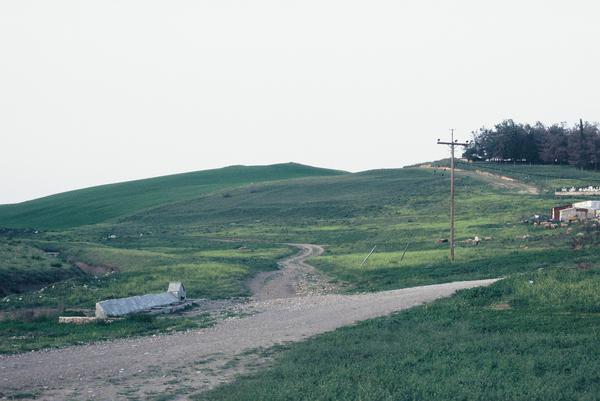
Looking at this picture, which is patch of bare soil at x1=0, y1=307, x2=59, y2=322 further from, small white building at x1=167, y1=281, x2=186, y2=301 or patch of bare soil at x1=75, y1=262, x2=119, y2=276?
patch of bare soil at x1=75, y1=262, x2=119, y2=276

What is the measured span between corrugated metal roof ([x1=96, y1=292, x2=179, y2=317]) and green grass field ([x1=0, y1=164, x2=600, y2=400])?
87.4 inches

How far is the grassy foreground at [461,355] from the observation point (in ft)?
56.3

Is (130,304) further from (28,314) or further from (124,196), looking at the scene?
(124,196)

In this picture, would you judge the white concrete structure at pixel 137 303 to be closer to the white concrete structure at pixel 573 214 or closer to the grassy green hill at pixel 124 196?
the white concrete structure at pixel 573 214

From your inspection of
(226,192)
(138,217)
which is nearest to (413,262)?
(138,217)

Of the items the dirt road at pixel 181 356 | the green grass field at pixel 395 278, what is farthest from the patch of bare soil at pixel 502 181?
the dirt road at pixel 181 356

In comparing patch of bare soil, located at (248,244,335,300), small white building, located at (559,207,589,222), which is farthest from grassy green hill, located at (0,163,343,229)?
small white building, located at (559,207,589,222)

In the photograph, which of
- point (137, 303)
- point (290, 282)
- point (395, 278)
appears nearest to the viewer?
point (137, 303)

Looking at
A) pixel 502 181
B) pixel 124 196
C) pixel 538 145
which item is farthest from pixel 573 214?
pixel 124 196

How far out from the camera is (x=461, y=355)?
20.6 metres

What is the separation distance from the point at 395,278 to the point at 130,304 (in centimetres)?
1702

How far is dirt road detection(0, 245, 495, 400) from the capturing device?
1919 cm

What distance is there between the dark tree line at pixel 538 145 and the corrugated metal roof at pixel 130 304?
108 metres

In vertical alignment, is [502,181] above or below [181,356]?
above
